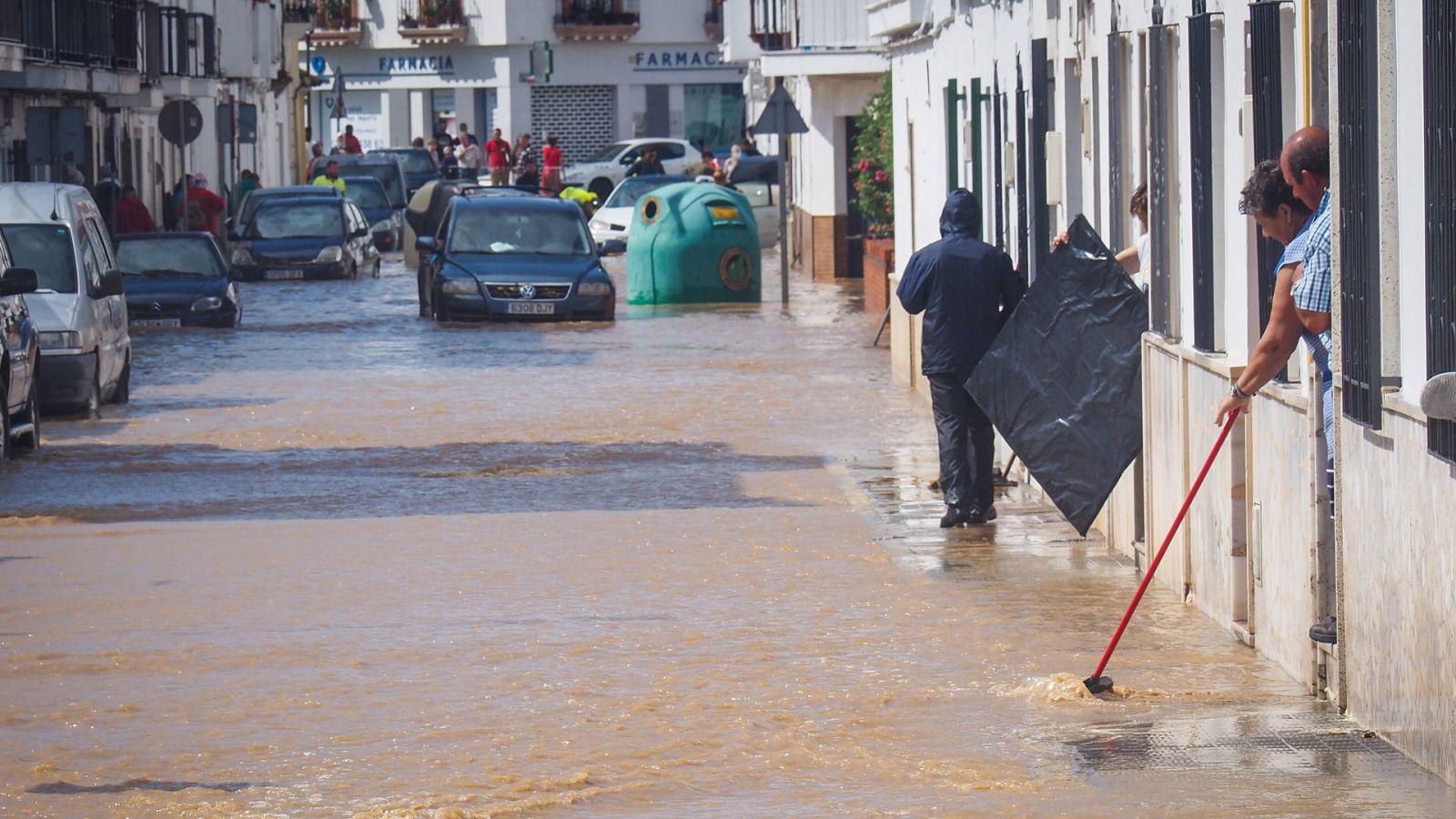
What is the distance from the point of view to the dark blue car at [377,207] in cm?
4753

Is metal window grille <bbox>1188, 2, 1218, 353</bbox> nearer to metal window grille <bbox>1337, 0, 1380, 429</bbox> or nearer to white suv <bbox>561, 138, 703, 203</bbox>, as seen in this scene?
metal window grille <bbox>1337, 0, 1380, 429</bbox>

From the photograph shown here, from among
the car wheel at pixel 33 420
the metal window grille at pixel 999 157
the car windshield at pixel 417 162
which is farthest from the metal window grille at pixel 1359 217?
the car windshield at pixel 417 162

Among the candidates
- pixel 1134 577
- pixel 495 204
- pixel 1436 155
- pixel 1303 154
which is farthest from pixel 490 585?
pixel 495 204

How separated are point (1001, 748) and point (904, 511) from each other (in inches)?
227

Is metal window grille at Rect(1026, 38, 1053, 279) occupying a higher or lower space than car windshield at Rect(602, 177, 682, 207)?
lower

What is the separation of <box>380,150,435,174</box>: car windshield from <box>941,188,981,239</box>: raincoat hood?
158ft

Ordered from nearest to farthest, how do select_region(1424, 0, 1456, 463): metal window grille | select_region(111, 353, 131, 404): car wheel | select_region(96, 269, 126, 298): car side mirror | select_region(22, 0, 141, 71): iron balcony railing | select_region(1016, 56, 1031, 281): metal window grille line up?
select_region(1424, 0, 1456, 463): metal window grille → select_region(1016, 56, 1031, 281): metal window grille → select_region(96, 269, 126, 298): car side mirror → select_region(111, 353, 131, 404): car wheel → select_region(22, 0, 141, 71): iron balcony railing

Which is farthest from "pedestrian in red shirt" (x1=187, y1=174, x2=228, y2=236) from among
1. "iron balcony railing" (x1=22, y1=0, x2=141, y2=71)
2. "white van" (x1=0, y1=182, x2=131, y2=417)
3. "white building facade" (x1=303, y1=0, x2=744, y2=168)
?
"white building facade" (x1=303, y1=0, x2=744, y2=168)

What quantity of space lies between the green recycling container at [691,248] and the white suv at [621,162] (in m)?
27.8

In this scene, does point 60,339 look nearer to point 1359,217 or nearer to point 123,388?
point 123,388

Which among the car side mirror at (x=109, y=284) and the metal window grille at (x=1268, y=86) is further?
the car side mirror at (x=109, y=284)

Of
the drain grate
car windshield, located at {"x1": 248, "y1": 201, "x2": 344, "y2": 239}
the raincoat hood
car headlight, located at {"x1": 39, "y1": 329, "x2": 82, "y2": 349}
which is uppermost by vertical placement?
car windshield, located at {"x1": 248, "y1": 201, "x2": 344, "y2": 239}

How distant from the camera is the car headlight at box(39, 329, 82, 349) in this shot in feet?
60.8

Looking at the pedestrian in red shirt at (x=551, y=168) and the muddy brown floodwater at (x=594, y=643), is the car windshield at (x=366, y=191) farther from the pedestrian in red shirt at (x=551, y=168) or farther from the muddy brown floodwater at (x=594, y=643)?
the muddy brown floodwater at (x=594, y=643)
